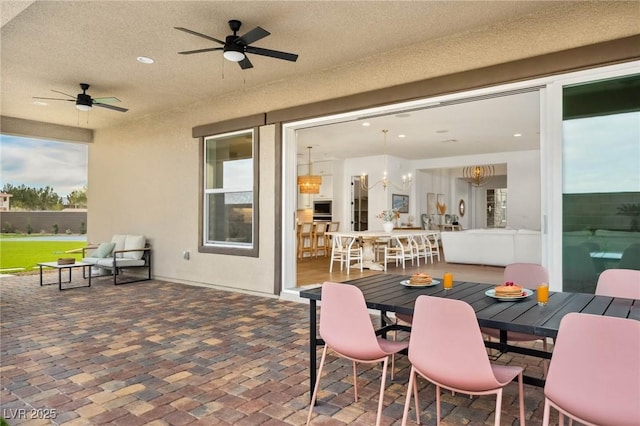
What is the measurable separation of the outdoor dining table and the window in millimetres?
3542

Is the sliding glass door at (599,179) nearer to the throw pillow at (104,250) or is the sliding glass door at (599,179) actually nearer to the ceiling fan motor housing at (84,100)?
the ceiling fan motor housing at (84,100)

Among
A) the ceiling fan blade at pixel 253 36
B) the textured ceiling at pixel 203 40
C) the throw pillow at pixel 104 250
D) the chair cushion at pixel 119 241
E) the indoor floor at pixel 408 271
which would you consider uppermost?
the textured ceiling at pixel 203 40

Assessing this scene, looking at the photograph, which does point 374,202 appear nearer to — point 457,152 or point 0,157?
point 457,152

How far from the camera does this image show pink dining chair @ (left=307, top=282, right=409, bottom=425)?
2.11m

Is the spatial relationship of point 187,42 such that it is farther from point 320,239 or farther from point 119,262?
point 320,239

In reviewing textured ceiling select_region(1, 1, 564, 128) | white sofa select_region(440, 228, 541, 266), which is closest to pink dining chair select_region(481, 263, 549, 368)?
textured ceiling select_region(1, 1, 564, 128)

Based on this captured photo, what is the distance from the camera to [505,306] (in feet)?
6.95

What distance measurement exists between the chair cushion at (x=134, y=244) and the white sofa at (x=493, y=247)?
246 inches

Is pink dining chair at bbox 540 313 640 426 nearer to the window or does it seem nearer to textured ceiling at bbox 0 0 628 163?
textured ceiling at bbox 0 0 628 163

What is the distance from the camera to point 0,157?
10.2 m

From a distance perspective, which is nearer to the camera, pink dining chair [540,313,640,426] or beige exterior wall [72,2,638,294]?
pink dining chair [540,313,640,426]

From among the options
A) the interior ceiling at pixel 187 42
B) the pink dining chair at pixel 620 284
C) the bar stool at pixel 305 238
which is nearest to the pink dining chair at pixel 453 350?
the pink dining chair at pixel 620 284

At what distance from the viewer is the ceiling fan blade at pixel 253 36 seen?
11.1ft

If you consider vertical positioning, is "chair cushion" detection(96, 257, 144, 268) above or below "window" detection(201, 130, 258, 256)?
below
